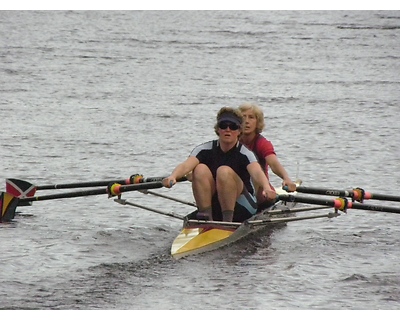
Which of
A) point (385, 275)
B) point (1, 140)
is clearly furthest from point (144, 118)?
point (385, 275)

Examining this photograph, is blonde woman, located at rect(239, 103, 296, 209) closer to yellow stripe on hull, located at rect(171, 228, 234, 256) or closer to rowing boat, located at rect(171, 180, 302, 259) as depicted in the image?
rowing boat, located at rect(171, 180, 302, 259)

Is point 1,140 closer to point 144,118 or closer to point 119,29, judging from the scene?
point 144,118

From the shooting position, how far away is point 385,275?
12688 millimetres

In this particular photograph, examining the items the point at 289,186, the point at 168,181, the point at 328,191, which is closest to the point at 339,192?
the point at 328,191

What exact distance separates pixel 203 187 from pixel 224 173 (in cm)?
33

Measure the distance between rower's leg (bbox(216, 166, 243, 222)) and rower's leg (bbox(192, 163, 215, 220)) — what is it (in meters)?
0.12

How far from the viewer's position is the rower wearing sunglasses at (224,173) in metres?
13.2

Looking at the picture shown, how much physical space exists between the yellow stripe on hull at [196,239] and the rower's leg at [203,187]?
210 millimetres

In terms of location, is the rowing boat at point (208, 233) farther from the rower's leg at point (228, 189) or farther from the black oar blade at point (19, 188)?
the black oar blade at point (19, 188)

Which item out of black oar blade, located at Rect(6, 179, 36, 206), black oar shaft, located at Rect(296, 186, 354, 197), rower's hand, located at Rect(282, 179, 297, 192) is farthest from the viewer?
black oar blade, located at Rect(6, 179, 36, 206)

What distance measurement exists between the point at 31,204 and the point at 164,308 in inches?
207

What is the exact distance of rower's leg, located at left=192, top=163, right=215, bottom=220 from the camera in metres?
13.3

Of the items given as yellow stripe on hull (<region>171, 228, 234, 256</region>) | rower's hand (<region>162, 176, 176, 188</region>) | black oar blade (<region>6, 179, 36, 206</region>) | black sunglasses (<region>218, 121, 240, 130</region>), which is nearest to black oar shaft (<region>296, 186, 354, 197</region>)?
yellow stripe on hull (<region>171, 228, 234, 256</region>)

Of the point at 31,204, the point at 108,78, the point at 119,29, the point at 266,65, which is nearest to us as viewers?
the point at 31,204
